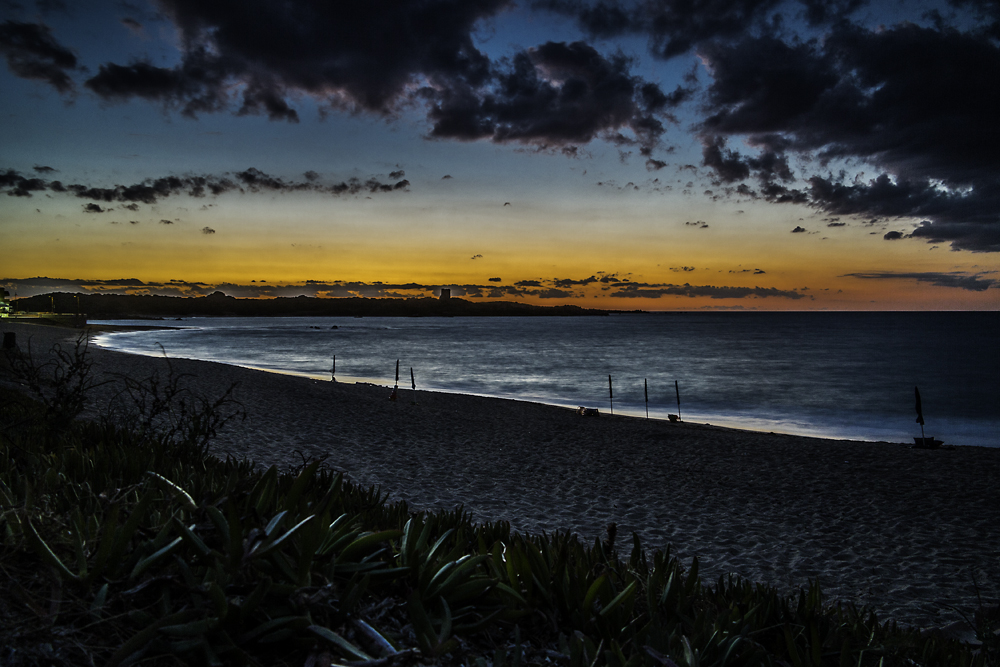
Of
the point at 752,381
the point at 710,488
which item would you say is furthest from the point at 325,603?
the point at 752,381

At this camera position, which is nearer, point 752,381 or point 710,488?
point 710,488

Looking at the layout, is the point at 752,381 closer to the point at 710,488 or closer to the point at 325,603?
the point at 710,488

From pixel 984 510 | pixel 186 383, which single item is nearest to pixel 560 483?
pixel 984 510

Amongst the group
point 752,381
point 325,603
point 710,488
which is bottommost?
point 752,381

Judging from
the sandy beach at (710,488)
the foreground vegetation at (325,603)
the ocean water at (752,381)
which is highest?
the foreground vegetation at (325,603)

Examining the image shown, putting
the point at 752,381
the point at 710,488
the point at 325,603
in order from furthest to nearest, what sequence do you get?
1. the point at 752,381
2. the point at 710,488
3. the point at 325,603

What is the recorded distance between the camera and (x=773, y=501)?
9.73 m

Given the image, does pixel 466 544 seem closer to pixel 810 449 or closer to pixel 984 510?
pixel 984 510

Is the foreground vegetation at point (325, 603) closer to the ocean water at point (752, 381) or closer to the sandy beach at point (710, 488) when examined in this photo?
the sandy beach at point (710, 488)

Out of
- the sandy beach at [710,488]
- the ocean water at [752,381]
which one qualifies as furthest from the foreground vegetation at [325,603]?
the ocean water at [752,381]

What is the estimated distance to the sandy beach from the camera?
6.80 m

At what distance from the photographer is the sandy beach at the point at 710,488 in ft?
22.3

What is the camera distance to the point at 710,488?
34.3 ft

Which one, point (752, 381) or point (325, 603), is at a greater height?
point (325, 603)
